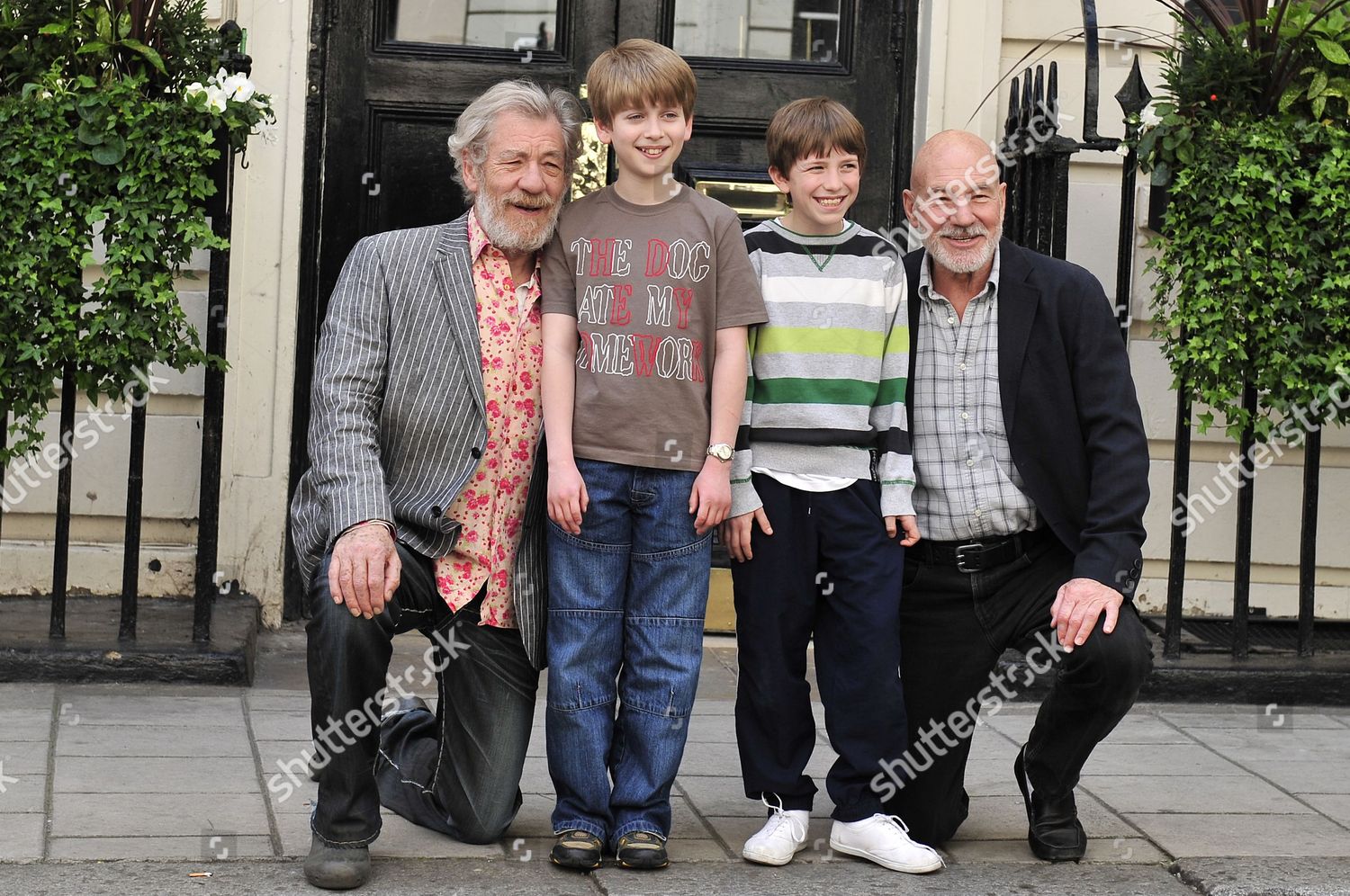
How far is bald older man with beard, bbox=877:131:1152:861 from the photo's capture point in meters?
3.73

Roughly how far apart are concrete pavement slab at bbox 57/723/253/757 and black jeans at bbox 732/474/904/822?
4.85 feet

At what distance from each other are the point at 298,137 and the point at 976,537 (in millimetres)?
3006

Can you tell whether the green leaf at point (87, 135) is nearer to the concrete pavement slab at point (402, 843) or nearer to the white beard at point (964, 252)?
the concrete pavement slab at point (402, 843)

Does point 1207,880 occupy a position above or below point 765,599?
below

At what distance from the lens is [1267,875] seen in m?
3.72

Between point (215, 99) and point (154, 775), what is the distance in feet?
6.25

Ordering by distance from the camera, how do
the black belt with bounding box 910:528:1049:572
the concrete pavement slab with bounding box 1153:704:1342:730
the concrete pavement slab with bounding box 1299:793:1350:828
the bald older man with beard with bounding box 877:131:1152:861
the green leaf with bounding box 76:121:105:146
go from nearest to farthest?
the bald older man with beard with bounding box 877:131:1152:861
the black belt with bounding box 910:528:1049:572
the concrete pavement slab with bounding box 1299:793:1350:828
the green leaf with bounding box 76:121:105:146
the concrete pavement slab with bounding box 1153:704:1342:730

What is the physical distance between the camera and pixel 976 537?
3.83 metres

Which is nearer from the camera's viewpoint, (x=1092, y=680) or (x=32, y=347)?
(x=1092, y=680)

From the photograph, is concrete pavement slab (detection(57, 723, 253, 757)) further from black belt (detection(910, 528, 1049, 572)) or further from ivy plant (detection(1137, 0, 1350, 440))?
ivy plant (detection(1137, 0, 1350, 440))

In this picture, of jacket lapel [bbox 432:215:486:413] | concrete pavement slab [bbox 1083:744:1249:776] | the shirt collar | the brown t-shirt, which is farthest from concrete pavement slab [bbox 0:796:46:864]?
concrete pavement slab [bbox 1083:744:1249:776]

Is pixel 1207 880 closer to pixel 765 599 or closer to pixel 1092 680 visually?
pixel 1092 680

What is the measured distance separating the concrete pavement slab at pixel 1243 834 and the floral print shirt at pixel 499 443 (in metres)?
1.67

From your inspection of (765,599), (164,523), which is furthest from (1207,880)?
(164,523)
